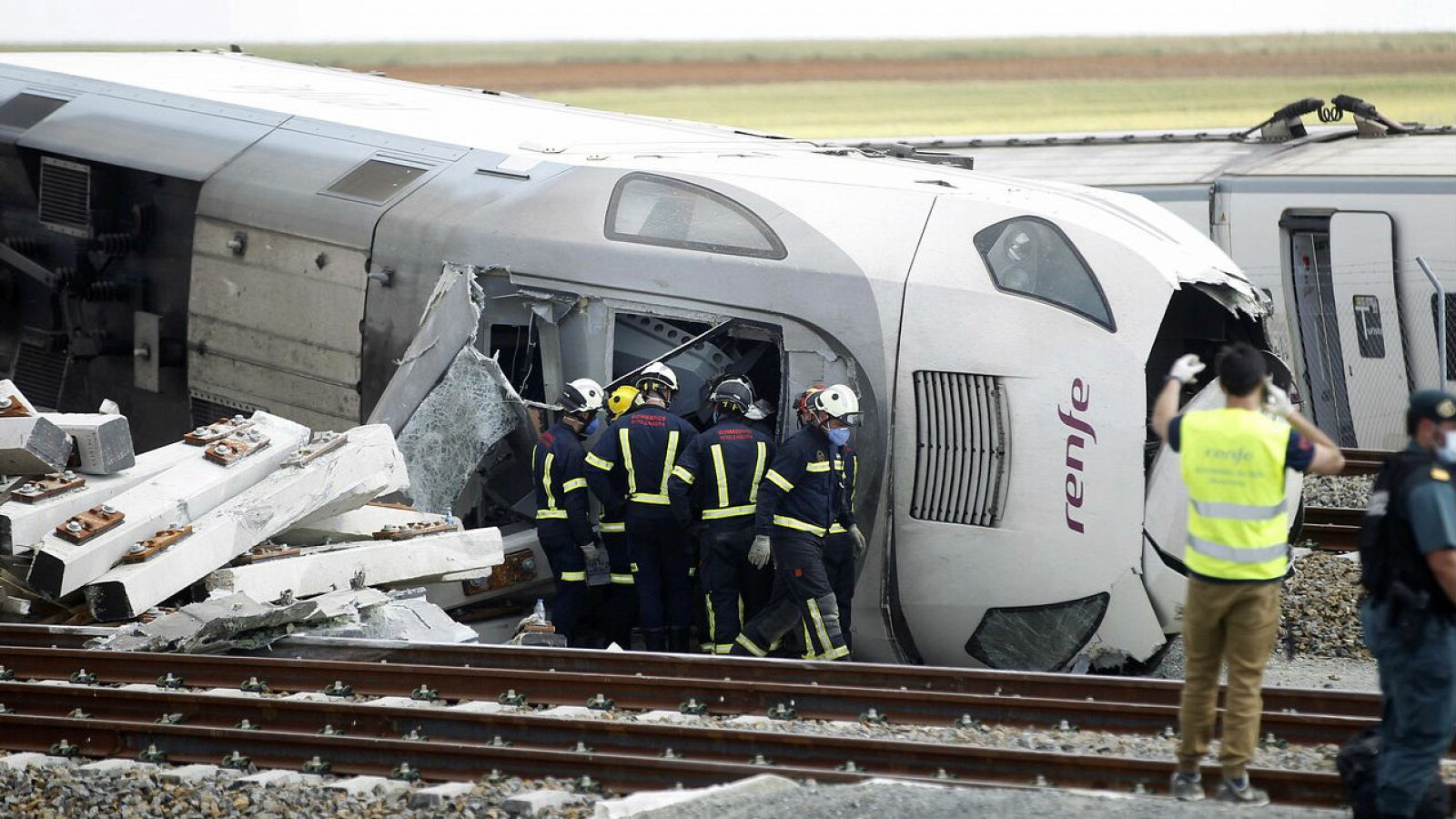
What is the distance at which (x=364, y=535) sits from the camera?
33.9 feet

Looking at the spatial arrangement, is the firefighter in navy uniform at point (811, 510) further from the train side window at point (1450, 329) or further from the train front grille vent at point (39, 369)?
the train side window at point (1450, 329)

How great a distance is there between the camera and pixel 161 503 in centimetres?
963

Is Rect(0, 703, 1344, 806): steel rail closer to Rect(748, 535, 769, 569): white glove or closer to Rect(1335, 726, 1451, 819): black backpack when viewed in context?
Rect(1335, 726, 1451, 819): black backpack

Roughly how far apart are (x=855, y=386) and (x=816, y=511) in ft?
2.40

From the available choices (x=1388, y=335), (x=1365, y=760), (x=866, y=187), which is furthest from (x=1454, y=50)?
(x=1365, y=760)

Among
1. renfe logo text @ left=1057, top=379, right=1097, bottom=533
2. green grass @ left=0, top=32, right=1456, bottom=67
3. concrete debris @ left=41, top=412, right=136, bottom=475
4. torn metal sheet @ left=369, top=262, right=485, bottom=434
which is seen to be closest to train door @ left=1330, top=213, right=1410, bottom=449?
renfe logo text @ left=1057, top=379, right=1097, bottom=533

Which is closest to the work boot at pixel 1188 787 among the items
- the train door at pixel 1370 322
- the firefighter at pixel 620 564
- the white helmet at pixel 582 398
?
the firefighter at pixel 620 564

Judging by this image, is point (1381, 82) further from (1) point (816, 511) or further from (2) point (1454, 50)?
(1) point (816, 511)

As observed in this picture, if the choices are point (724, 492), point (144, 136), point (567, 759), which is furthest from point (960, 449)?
point (144, 136)

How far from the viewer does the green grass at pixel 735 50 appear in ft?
115

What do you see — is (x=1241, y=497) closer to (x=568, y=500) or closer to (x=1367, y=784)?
(x=1367, y=784)

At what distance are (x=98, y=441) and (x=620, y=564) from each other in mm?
3188

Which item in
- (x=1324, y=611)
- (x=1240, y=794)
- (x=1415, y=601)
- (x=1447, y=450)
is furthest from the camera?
(x=1324, y=611)

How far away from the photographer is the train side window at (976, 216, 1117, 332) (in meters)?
9.09
